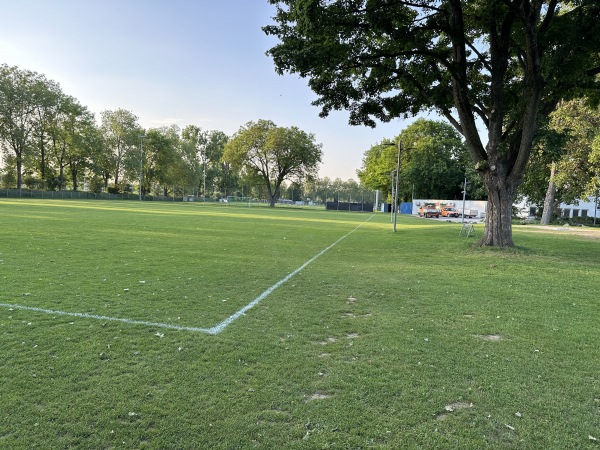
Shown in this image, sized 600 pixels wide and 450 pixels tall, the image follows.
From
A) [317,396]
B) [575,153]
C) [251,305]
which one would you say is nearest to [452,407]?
[317,396]

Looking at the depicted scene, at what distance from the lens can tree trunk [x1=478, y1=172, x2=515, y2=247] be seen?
14.1m

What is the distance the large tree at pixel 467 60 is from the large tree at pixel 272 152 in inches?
2146

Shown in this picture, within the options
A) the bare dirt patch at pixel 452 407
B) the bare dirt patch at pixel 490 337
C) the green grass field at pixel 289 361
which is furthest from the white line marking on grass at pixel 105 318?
the bare dirt patch at pixel 490 337

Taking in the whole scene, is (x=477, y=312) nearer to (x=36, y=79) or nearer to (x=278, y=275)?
(x=278, y=275)

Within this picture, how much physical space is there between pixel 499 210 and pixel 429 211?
48407mm

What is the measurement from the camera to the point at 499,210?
14273mm

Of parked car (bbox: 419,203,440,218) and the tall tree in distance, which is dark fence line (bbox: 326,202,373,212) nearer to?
parked car (bbox: 419,203,440,218)

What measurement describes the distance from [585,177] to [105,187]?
264 ft

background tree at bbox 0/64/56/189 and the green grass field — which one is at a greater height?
background tree at bbox 0/64/56/189

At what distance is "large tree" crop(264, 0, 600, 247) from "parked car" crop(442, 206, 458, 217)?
150 feet

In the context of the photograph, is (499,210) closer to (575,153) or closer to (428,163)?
(575,153)

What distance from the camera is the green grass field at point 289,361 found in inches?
111

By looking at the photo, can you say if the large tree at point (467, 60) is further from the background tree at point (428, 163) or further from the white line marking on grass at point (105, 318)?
the background tree at point (428, 163)

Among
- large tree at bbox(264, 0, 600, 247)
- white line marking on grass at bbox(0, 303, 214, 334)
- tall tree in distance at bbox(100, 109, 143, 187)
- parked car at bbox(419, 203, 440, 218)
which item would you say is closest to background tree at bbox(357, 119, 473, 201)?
parked car at bbox(419, 203, 440, 218)
